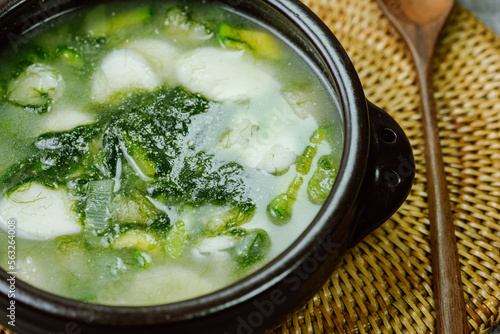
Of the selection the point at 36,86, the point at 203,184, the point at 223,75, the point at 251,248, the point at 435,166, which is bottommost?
the point at 435,166

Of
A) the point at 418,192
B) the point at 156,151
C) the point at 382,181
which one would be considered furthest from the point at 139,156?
the point at 418,192

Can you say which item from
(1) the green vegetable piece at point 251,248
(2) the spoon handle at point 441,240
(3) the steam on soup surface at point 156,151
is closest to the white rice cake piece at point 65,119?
(3) the steam on soup surface at point 156,151

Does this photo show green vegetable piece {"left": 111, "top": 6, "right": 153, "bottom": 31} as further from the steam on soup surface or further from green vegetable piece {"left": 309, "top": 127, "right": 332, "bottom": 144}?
green vegetable piece {"left": 309, "top": 127, "right": 332, "bottom": 144}

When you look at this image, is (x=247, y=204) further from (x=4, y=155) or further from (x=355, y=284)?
(x=4, y=155)

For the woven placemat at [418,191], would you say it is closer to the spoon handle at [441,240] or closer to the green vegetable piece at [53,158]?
the spoon handle at [441,240]

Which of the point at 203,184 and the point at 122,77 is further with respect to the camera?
the point at 122,77

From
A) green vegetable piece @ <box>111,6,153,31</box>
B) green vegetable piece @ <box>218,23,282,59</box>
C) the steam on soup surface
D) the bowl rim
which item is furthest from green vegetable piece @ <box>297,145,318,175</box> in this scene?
green vegetable piece @ <box>111,6,153,31</box>

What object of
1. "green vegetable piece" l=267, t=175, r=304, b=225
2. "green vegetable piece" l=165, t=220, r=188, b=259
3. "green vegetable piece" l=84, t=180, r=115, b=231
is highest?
"green vegetable piece" l=84, t=180, r=115, b=231

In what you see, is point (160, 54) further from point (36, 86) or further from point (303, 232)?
point (303, 232)
